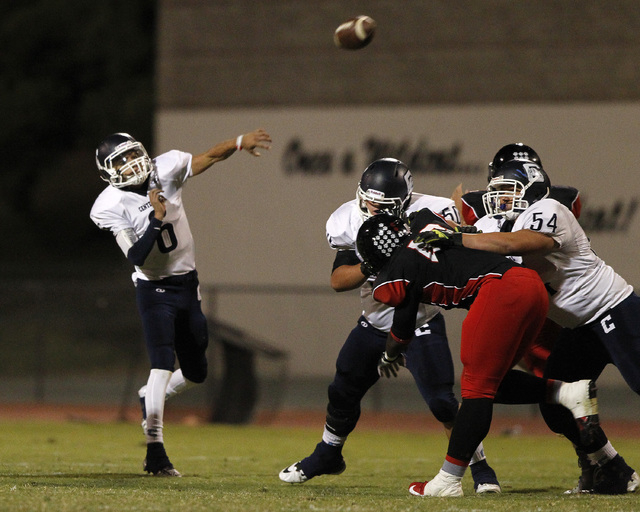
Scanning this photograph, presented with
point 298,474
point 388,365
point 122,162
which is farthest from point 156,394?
point 388,365

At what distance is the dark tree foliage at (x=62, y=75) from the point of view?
37.2 metres

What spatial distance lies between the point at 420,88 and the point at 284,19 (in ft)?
8.95

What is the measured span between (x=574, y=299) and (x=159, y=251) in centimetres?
274

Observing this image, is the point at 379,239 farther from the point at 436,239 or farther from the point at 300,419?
the point at 300,419

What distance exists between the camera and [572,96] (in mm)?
17422

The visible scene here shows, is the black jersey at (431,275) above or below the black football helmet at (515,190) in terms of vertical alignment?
below

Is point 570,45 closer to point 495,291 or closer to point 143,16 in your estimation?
point 495,291

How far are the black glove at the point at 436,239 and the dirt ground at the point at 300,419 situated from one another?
21.4ft

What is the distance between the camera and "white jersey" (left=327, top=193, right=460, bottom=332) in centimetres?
600

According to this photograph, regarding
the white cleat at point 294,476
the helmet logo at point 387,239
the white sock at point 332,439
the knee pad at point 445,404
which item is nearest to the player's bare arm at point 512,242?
the helmet logo at point 387,239

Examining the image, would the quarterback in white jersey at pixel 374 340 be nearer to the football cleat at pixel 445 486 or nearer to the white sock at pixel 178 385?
the football cleat at pixel 445 486

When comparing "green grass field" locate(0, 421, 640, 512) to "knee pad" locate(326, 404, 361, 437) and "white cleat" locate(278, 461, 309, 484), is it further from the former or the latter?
"knee pad" locate(326, 404, 361, 437)

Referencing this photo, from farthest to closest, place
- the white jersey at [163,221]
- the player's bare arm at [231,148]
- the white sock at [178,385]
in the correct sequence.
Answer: the white sock at [178,385] < the player's bare arm at [231,148] < the white jersey at [163,221]

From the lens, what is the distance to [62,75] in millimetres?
39250
